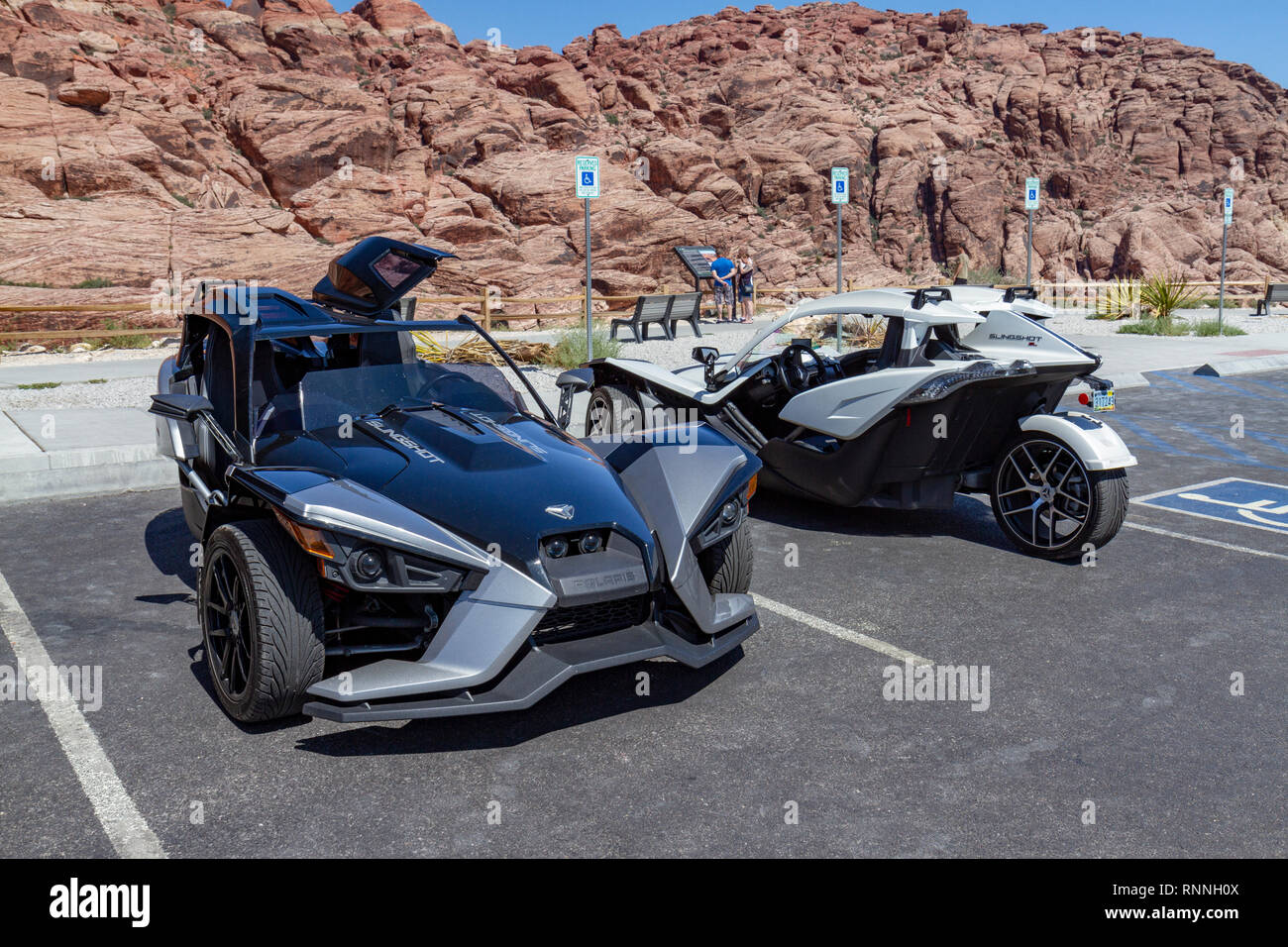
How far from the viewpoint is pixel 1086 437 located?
6.30 metres

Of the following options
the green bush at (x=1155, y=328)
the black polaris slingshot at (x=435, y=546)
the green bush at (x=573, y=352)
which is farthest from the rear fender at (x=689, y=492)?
the green bush at (x=1155, y=328)

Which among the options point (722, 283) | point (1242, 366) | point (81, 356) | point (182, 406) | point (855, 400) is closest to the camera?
point (182, 406)

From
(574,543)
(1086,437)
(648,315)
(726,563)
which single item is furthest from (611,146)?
(574,543)

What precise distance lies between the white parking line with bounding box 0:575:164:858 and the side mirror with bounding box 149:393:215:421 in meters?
1.25

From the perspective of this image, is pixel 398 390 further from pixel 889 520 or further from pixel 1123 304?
pixel 1123 304

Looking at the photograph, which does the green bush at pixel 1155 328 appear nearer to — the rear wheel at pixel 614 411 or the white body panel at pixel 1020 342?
the rear wheel at pixel 614 411

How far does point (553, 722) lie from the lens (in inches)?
166

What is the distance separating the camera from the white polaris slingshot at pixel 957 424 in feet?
20.9

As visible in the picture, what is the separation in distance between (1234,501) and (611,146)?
50.7m

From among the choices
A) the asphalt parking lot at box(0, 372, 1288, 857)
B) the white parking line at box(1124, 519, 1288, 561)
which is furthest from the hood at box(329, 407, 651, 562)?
the white parking line at box(1124, 519, 1288, 561)

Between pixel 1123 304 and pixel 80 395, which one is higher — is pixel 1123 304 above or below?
above

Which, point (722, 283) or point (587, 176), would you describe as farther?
point (722, 283)

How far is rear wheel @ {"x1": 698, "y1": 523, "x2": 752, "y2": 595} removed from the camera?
4883 millimetres
